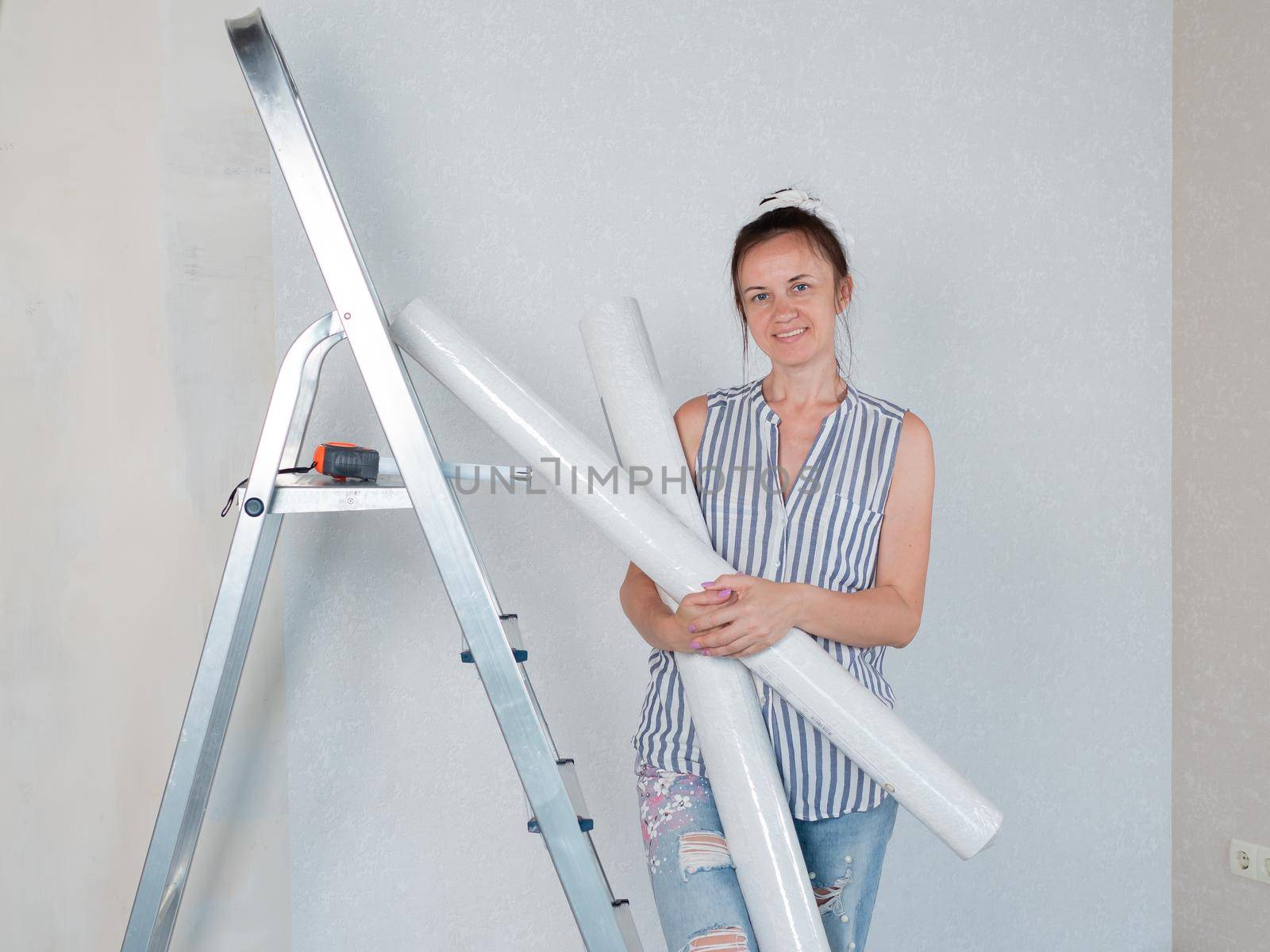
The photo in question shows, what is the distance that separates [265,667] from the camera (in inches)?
62.7

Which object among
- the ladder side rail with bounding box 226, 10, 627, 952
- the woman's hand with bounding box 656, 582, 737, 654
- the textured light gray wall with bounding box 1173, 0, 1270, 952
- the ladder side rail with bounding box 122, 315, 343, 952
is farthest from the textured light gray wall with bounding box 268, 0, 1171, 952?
the woman's hand with bounding box 656, 582, 737, 654

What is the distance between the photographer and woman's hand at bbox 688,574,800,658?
115 centimetres

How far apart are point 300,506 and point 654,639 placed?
0.47 m

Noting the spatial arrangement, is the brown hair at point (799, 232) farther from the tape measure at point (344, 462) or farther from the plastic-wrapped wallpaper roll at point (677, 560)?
the tape measure at point (344, 462)

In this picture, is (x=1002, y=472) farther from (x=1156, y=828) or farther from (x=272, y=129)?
(x=272, y=129)

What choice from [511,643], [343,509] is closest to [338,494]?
[343,509]

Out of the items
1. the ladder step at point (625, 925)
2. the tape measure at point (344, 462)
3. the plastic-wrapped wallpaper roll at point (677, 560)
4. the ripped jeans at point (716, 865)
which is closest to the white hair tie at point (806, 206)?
the plastic-wrapped wallpaper roll at point (677, 560)

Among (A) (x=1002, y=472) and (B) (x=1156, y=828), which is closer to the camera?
(A) (x=1002, y=472)

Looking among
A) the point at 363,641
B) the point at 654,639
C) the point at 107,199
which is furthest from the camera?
the point at 363,641

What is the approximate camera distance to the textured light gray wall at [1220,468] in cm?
208

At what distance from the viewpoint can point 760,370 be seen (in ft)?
6.21

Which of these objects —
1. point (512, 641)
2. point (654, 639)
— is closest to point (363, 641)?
point (512, 641)

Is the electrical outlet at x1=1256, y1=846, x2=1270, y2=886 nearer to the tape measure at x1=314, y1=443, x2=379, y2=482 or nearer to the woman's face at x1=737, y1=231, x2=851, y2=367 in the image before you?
the woman's face at x1=737, y1=231, x2=851, y2=367

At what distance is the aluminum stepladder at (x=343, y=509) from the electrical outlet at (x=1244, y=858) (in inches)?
63.0
